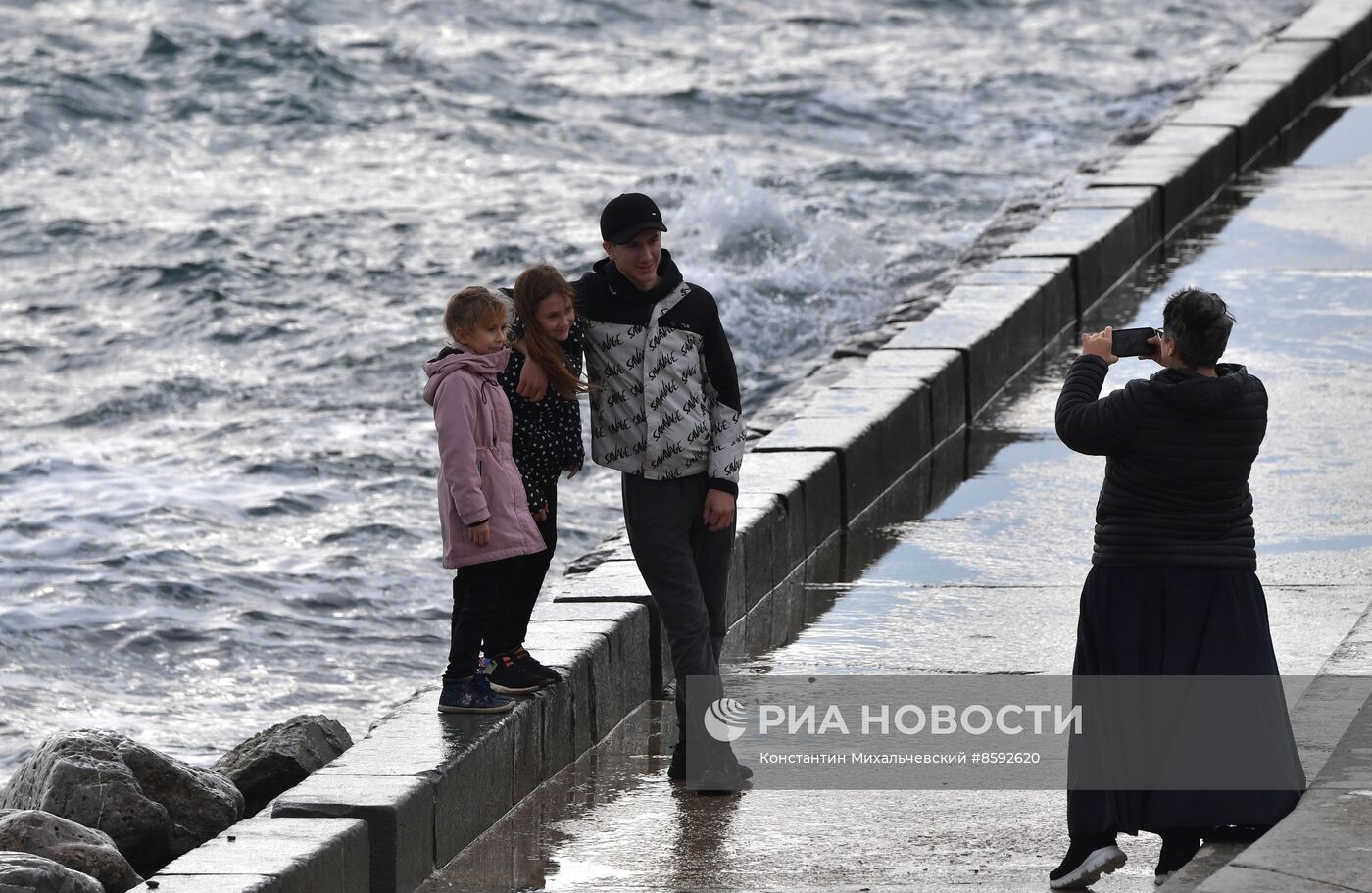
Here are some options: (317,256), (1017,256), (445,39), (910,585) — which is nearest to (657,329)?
(910,585)

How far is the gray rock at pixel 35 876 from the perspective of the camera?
4.72 m

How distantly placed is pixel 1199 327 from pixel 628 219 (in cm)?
155

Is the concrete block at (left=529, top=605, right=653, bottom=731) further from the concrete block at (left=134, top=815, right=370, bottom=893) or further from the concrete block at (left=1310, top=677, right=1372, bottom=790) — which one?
the concrete block at (left=1310, top=677, right=1372, bottom=790)

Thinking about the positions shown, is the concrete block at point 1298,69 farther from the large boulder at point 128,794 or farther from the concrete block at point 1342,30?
the large boulder at point 128,794

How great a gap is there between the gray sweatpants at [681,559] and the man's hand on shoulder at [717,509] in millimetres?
51

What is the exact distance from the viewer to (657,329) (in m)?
5.62

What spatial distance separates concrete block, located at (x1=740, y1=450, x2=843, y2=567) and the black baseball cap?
2.39m

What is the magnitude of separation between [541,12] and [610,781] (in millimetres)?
24080

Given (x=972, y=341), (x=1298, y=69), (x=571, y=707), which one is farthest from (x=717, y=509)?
(x=1298, y=69)

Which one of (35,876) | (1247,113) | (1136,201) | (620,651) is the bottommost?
(35,876)

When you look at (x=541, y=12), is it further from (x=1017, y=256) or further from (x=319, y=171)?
(x=1017, y=256)

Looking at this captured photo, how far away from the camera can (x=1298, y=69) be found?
16.2 metres

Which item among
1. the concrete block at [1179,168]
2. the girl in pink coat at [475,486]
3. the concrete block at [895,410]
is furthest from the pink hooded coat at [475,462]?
the concrete block at [1179,168]

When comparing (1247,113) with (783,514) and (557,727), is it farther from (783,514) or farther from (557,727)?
(557,727)
